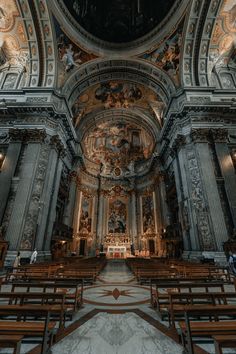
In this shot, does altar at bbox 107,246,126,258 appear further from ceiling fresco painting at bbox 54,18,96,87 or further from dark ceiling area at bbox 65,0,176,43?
dark ceiling area at bbox 65,0,176,43

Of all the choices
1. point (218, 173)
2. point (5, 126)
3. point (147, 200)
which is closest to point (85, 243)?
point (147, 200)

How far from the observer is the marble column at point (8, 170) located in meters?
10.9

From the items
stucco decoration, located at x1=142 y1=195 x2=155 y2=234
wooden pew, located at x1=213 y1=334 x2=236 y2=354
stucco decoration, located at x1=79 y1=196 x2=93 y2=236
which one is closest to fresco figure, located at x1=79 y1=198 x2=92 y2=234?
stucco decoration, located at x1=79 y1=196 x2=93 y2=236

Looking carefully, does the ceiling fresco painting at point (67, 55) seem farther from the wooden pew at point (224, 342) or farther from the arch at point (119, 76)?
the wooden pew at point (224, 342)

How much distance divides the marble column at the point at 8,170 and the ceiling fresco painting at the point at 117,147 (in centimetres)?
1322

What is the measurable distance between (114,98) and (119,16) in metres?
7.40

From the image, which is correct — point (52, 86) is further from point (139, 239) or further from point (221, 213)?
point (139, 239)

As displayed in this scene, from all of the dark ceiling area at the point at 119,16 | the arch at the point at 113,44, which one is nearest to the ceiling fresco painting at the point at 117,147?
the arch at the point at 113,44

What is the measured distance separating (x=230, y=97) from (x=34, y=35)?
16473 millimetres

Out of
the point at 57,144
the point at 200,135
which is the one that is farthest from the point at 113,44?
the point at 200,135

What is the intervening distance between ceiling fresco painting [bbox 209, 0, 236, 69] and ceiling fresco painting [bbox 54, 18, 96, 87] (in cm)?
1058

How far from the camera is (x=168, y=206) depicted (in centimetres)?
1748

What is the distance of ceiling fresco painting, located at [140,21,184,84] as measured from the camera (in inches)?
580

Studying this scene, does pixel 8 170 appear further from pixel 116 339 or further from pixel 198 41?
pixel 198 41
